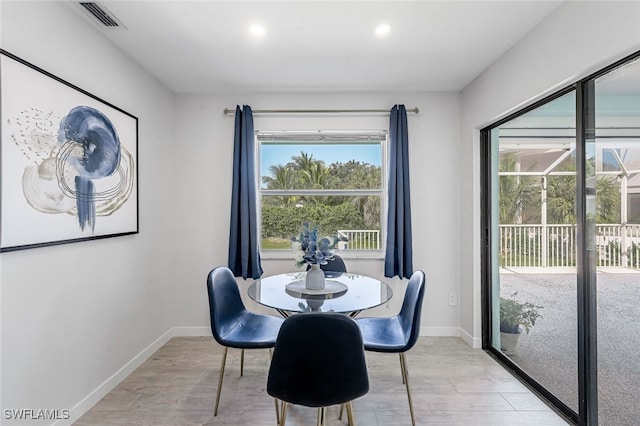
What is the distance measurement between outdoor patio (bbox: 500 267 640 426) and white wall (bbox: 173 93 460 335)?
73 cm

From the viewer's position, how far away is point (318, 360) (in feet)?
4.45

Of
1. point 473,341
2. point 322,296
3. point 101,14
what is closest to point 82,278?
point 322,296

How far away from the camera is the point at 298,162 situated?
342 centimetres

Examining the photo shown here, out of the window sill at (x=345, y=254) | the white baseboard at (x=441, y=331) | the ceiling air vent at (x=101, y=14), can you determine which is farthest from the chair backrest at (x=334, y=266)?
the ceiling air vent at (x=101, y=14)

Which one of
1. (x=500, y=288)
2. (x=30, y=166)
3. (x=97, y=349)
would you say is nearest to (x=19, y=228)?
(x=30, y=166)

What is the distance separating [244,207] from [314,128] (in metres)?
1.09

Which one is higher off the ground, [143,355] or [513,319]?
[513,319]

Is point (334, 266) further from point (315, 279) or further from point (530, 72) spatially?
point (530, 72)

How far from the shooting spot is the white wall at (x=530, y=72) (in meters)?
1.57

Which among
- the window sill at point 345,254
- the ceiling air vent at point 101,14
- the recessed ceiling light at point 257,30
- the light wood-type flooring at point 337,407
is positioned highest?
the recessed ceiling light at point 257,30

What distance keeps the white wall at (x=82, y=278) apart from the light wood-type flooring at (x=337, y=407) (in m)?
0.26

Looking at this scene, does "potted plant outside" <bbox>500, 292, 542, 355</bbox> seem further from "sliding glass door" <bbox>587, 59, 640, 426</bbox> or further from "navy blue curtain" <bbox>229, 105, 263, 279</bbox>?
"navy blue curtain" <bbox>229, 105, 263, 279</bbox>

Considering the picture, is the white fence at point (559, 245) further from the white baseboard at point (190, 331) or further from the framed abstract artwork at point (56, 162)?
the framed abstract artwork at point (56, 162)

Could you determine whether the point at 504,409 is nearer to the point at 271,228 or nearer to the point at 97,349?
the point at 271,228
